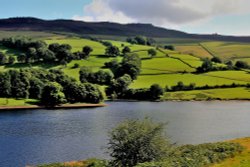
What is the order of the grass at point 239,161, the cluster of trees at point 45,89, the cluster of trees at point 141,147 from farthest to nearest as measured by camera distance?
the cluster of trees at point 45,89 < the grass at point 239,161 < the cluster of trees at point 141,147

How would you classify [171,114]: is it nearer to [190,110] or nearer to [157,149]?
[190,110]

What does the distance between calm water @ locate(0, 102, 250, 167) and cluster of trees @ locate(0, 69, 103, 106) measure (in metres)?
12.1

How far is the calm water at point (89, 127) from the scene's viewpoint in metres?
85.2

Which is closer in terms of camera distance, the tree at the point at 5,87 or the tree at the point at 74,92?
the tree at the point at 5,87

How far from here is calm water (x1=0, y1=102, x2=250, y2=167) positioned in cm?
8525

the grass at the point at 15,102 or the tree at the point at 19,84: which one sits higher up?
the tree at the point at 19,84

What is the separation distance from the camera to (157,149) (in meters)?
60.2

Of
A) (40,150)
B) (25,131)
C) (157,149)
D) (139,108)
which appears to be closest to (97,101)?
(139,108)

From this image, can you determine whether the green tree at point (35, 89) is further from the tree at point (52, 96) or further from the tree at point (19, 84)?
the tree at point (52, 96)

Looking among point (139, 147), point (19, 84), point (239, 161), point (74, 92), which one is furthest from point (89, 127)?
point (19, 84)

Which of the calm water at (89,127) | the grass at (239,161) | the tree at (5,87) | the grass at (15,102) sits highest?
the tree at (5,87)

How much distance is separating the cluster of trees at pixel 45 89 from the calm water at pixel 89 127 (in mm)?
12131

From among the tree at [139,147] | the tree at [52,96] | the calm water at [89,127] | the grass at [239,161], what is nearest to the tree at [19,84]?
the tree at [52,96]

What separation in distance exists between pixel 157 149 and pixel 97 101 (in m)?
119
